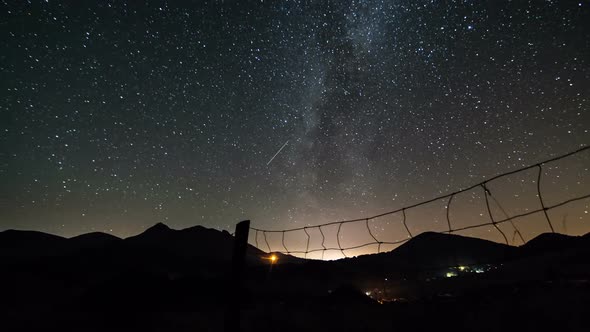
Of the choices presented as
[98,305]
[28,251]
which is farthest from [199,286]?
[28,251]

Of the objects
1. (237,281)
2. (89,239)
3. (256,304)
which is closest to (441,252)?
(256,304)

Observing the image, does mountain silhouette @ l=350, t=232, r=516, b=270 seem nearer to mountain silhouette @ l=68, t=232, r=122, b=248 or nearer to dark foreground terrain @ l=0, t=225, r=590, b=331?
dark foreground terrain @ l=0, t=225, r=590, b=331

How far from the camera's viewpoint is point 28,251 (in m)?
71.0

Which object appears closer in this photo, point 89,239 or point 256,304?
point 256,304

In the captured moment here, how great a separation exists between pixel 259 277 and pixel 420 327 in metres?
33.9

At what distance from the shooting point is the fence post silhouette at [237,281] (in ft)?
13.9

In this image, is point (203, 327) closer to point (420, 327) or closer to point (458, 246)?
point (420, 327)

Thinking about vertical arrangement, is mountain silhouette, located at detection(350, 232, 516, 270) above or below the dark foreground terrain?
above

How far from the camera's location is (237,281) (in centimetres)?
434

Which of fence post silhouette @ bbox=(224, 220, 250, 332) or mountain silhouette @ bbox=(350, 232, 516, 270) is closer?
fence post silhouette @ bbox=(224, 220, 250, 332)

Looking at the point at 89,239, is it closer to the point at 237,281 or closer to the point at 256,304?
the point at 256,304

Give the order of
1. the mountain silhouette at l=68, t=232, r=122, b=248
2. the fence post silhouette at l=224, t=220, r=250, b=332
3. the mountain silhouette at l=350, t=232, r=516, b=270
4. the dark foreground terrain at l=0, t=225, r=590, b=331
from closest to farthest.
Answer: the fence post silhouette at l=224, t=220, r=250, b=332 < the dark foreground terrain at l=0, t=225, r=590, b=331 < the mountain silhouette at l=68, t=232, r=122, b=248 < the mountain silhouette at l=350, t=232, r=516, b=270

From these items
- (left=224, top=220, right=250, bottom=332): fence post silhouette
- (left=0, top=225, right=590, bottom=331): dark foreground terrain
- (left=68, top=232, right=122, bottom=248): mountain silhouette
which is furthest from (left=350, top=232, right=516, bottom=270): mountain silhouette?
(left=224, top=220, right=250, bottom=332): fence post silhouette

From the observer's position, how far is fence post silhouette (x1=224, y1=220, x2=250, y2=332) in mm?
4242
